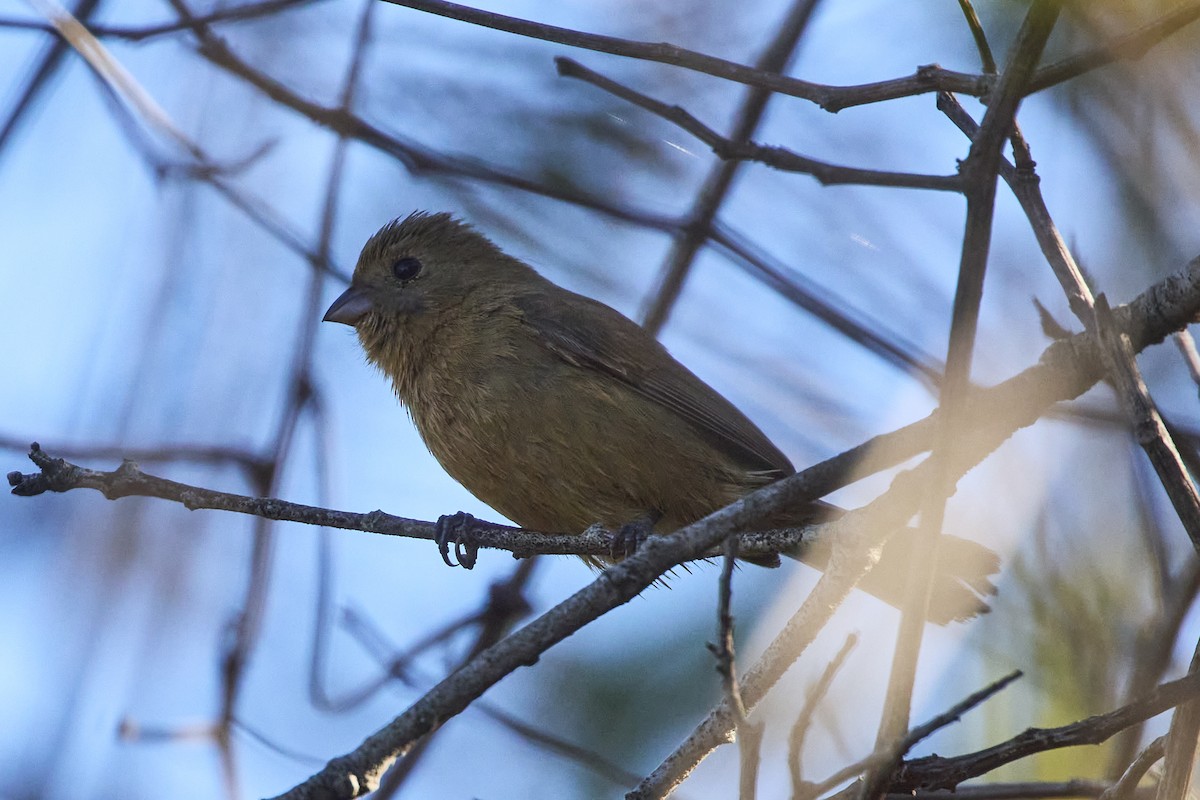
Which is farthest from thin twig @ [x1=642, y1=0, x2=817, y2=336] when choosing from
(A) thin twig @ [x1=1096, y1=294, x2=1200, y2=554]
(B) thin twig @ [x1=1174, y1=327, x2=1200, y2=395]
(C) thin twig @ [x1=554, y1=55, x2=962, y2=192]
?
(A) thin twig @ [x1=1096, y1=294, x2=1200, y2=554]

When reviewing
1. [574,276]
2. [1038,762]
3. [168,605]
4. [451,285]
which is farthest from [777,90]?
[168,605]

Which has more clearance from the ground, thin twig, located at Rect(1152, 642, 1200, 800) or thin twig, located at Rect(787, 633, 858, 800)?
thin twig, located at Rect(787, 633, 858, 800)

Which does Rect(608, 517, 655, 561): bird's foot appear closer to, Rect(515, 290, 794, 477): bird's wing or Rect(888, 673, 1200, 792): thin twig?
Rect(515, 290, 794, 477): bird's wing

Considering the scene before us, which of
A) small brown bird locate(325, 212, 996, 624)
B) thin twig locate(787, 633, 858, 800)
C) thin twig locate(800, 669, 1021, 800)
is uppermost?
small brown bird locate(325, 212, 996, 624)

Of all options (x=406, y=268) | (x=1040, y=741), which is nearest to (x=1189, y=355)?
(x=1040, y=741)

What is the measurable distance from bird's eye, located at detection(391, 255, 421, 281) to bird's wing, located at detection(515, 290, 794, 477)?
0.70 m

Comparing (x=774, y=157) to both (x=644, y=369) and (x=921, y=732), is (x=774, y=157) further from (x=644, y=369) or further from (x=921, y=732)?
(x=644, y=369)

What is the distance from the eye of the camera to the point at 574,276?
599 cm

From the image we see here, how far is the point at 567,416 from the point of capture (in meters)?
4.60

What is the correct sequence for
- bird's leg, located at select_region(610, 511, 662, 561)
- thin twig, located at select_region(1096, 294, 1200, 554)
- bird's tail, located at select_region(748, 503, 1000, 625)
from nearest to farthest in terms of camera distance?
thin twig, located at select_region(1096, 294, 1200, 554) → bird's tail, located at select_region(748, 503, 1000, 625) → bird's leg, located at select_region(610, 511, 662, 561)

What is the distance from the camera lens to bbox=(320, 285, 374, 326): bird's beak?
215 inches

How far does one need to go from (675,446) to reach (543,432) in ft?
1.81

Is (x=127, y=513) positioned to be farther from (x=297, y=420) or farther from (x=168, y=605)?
(x=297, y=420)

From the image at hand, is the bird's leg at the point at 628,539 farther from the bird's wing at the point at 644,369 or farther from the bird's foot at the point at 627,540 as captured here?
the bird's wing at the point at 644,369
